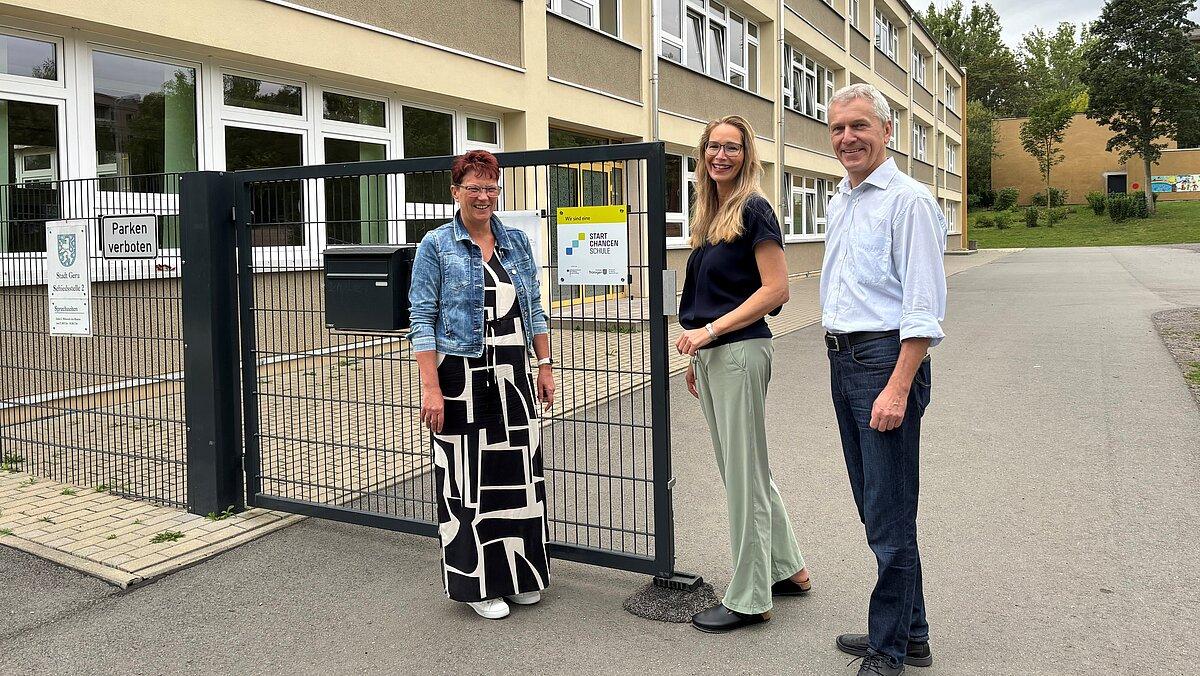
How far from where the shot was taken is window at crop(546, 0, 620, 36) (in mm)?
15156

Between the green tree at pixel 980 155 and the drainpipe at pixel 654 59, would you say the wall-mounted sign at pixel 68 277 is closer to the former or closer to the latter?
the drainpipe at pixel 654 59

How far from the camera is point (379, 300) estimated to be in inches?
173

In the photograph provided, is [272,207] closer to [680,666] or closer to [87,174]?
[680,666]

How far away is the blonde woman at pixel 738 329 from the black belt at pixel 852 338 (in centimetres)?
34

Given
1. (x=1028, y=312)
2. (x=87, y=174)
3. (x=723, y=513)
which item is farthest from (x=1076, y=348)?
(x=87, y=174)

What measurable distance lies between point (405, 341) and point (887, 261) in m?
2.51

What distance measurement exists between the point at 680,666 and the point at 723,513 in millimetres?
1855

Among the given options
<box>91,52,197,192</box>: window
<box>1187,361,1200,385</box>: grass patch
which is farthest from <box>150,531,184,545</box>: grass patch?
<box>1187,361,1200,385</box>: grass patch

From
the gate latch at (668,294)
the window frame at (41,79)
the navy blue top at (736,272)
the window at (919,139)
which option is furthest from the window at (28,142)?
the window at (919,139)

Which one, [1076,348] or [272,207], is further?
[1076,348]

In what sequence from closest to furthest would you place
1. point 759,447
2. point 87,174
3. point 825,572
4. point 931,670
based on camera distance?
point 931,670, point 759,447, point 825,572, point 87,174

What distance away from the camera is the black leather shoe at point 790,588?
3982 mm

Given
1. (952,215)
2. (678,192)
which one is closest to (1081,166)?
(952,215)

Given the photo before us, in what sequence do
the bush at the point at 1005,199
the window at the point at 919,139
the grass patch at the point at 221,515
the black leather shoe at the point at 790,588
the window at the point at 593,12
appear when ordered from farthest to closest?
the bush at the point at 1005,199
the window at the point at 919,139
the window at the point at 593,12
the grass patch at the point at 221,515
the black leather shoe at the point at 790,588
